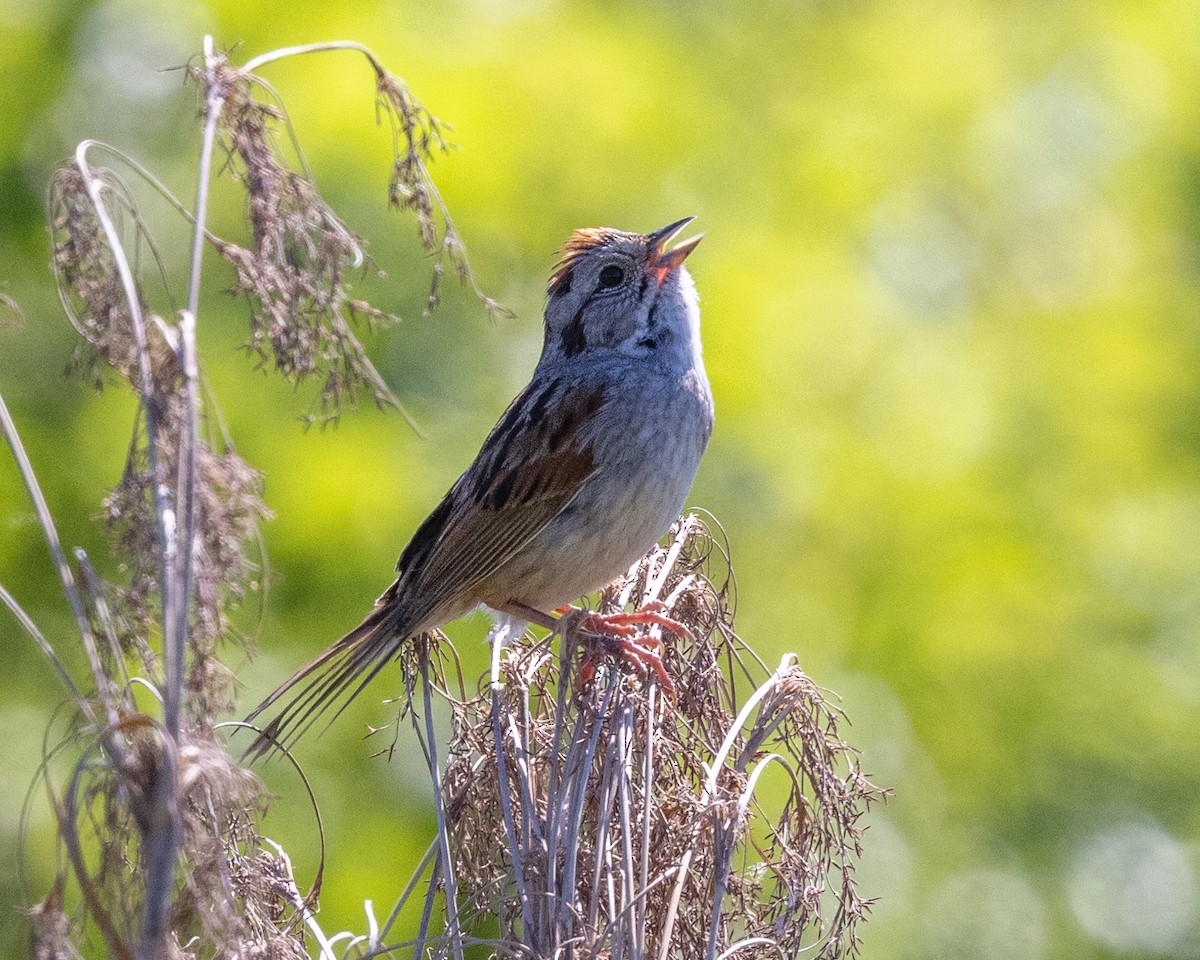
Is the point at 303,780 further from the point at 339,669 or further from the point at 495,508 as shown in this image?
the point at 495,508

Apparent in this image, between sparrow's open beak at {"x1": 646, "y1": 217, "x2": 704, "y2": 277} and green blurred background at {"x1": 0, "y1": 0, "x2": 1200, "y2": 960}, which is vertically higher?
green blurred background at {"x1": 0, "y1": 0, "x2": 1200, "y2": 960}

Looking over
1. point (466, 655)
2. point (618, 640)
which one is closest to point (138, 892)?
point (618, 640)

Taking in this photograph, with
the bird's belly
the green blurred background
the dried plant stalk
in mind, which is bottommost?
the dried plant stalk

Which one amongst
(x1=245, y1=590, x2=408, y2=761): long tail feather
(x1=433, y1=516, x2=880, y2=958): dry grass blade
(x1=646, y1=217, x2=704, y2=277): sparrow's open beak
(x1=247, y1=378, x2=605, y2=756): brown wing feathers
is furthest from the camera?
(x1=646, y1=217, x2=704, y2=277): sparrow's open beak

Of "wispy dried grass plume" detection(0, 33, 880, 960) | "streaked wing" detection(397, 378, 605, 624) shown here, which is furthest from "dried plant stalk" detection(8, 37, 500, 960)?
"streaked wing" detection(397, 378, 605, 624)

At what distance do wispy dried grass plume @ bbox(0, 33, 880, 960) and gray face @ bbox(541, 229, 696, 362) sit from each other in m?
1.08

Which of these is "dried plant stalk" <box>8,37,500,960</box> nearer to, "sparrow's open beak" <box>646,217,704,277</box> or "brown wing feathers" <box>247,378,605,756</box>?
"brown wing feathers" <box>247,378,605,756</box>

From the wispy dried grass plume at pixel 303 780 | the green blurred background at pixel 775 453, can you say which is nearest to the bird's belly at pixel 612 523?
the wispy dried grass plume at pixel 303 780

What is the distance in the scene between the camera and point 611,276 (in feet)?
15.3

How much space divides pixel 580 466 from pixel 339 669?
96 cm

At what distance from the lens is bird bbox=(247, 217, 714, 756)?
4.19 m

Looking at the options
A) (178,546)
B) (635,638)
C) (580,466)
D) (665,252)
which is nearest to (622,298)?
(665,252)

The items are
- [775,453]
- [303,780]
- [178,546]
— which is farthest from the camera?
[775,453]

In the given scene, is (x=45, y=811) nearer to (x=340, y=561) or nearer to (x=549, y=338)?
(x=340, y=561)
